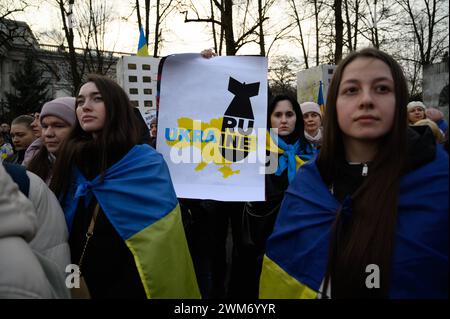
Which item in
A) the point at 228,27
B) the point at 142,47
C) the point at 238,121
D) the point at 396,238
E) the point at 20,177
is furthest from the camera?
the point at 228,27

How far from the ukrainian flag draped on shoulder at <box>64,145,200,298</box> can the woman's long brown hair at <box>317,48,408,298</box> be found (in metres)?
0.96

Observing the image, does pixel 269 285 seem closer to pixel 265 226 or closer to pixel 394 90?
pixel 394 90

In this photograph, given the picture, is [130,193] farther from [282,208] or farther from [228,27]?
[228,27]

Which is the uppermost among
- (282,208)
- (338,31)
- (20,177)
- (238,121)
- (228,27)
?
(338,31)

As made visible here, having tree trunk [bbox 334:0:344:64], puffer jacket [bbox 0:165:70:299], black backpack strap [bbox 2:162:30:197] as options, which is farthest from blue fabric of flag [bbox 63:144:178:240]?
tree trunk [bbox 334:0:344:64]

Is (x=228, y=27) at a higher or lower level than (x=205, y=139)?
higher

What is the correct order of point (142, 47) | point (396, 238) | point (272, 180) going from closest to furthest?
1. point (396, 238)
2. point (272, 180)
3. point (142, 47)

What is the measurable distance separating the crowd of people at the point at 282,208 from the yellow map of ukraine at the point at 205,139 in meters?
0.80

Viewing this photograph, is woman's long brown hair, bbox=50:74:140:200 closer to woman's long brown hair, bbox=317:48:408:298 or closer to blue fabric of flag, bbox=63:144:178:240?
blue fabric of flag, bbox=63:144:178:240

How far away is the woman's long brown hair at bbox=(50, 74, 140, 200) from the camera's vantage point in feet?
7.28

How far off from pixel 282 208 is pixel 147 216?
0.82m

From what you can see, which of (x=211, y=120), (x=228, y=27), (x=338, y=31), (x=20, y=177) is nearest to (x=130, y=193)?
(x=20, y=177)

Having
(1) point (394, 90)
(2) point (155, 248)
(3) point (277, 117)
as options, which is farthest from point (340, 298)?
(3) point (277, 117)

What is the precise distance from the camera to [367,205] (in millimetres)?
1383
